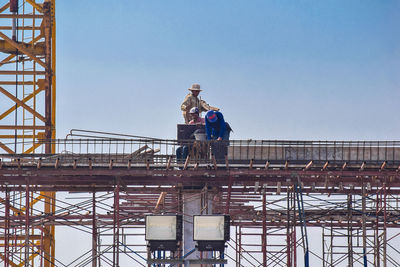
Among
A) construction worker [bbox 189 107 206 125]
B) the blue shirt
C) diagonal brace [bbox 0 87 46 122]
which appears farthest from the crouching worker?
diagonal brace [bbox 0 87 46 122]

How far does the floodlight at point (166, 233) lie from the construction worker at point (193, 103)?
37.1 ft

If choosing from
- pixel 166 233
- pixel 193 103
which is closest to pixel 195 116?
pixel 193 103

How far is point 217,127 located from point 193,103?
16.4ft

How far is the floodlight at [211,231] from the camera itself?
2862 centimetres

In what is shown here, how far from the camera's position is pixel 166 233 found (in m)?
28.4

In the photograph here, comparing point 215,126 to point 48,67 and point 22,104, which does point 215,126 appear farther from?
point 22,104

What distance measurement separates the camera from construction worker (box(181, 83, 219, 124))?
39.4 metres

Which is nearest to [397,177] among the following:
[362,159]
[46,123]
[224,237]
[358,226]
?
[362,159]

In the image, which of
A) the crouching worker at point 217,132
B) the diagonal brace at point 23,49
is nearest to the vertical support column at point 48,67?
the diagonal brace at point 23,49

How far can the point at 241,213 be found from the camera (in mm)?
40812

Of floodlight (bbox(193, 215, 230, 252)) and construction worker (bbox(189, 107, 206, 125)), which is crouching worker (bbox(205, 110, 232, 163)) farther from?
floodlight (bbox(193, 215, 230, 252))

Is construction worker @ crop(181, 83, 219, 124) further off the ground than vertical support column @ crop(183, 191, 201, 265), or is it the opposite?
construction worker @ crop(181, 83, 219, 124)

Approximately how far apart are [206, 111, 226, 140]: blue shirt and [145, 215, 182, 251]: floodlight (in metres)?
6.70

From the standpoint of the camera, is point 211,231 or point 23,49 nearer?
point 211,231
